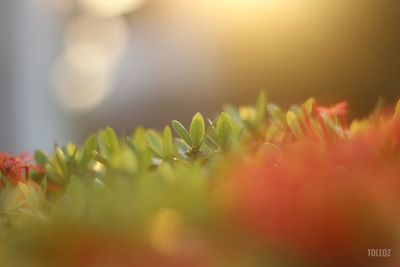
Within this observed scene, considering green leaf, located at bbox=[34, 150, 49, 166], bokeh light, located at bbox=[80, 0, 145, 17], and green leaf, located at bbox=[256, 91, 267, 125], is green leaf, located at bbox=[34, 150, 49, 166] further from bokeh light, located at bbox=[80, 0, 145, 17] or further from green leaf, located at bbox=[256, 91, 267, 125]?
bokeh light, located at bbox=[80, 0, 145, 17]

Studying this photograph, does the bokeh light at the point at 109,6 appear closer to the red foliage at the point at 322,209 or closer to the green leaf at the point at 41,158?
the green leaf at the point at 41,158

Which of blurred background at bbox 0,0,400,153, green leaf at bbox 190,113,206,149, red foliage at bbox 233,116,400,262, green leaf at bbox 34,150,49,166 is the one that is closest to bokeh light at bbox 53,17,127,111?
blurred background at bbox 0,0,400,153

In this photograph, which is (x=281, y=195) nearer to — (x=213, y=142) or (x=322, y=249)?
(x=322, y=249)

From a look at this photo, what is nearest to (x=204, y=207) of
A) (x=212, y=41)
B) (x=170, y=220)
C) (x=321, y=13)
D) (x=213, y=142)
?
(x=170, y=220)

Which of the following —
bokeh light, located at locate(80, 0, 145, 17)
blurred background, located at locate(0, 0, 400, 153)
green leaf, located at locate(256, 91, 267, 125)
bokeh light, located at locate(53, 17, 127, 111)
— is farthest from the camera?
bokeh light, located at locate(80, 0, 145, 17)

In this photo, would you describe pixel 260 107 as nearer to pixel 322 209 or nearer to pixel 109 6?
pixel 322 209

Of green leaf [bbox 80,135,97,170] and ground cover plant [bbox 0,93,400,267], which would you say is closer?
ground cover plant [bbox 0,93,400,267]
